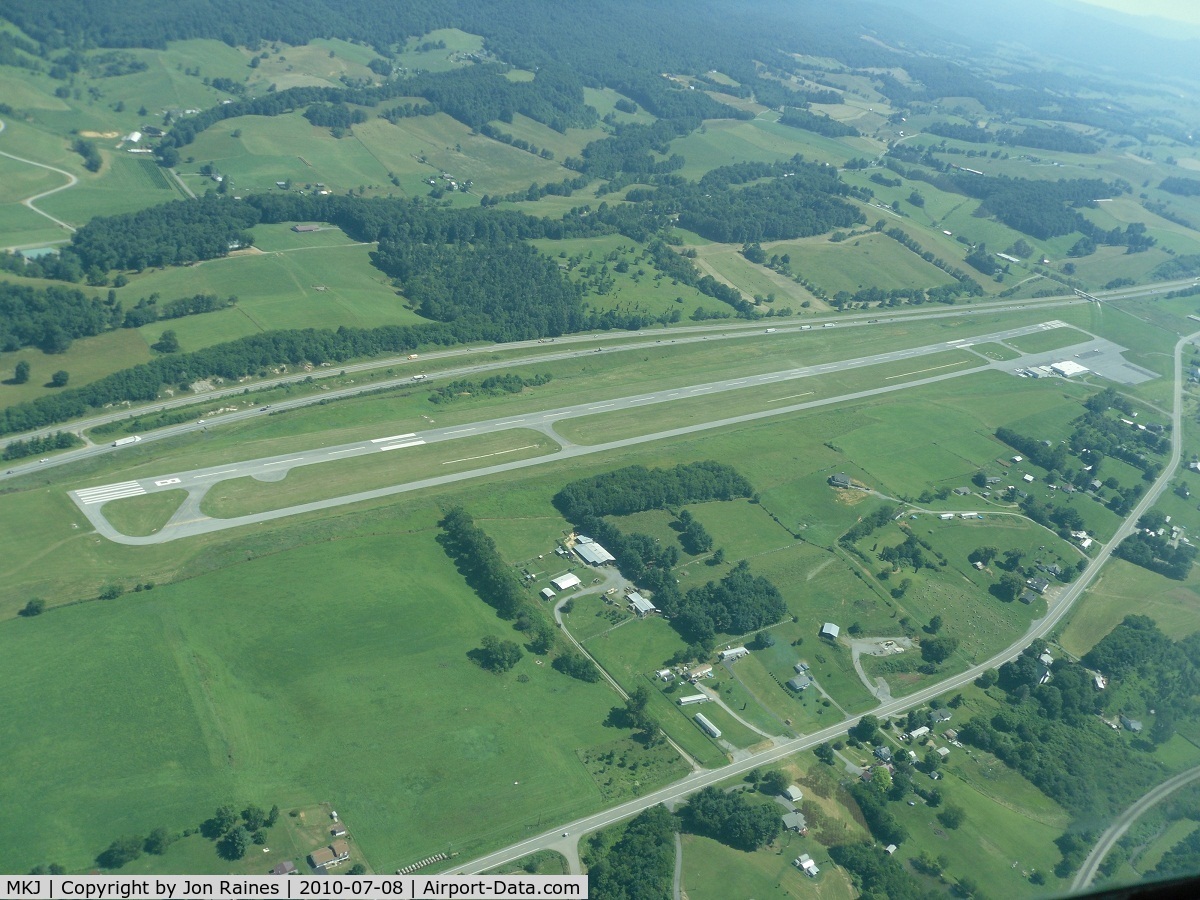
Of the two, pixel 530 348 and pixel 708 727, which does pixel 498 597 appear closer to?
pixel 708 727

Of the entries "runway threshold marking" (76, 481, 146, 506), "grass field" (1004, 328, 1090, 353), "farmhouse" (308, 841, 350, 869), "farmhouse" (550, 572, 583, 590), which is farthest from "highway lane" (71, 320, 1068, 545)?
"farmhouse" (308, 841, 350, 869)

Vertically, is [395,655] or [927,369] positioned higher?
[927,369]

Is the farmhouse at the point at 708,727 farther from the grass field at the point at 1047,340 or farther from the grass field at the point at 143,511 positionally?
the grass field at the point at 1047,340

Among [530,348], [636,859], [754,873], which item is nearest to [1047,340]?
[530,348]

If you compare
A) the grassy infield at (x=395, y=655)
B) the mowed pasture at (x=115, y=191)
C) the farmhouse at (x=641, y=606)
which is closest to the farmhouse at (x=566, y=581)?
the grassy infield at (x=395, y=655)

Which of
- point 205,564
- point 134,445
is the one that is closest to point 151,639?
point 205,564

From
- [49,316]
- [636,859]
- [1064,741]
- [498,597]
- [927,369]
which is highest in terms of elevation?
[49,316]
